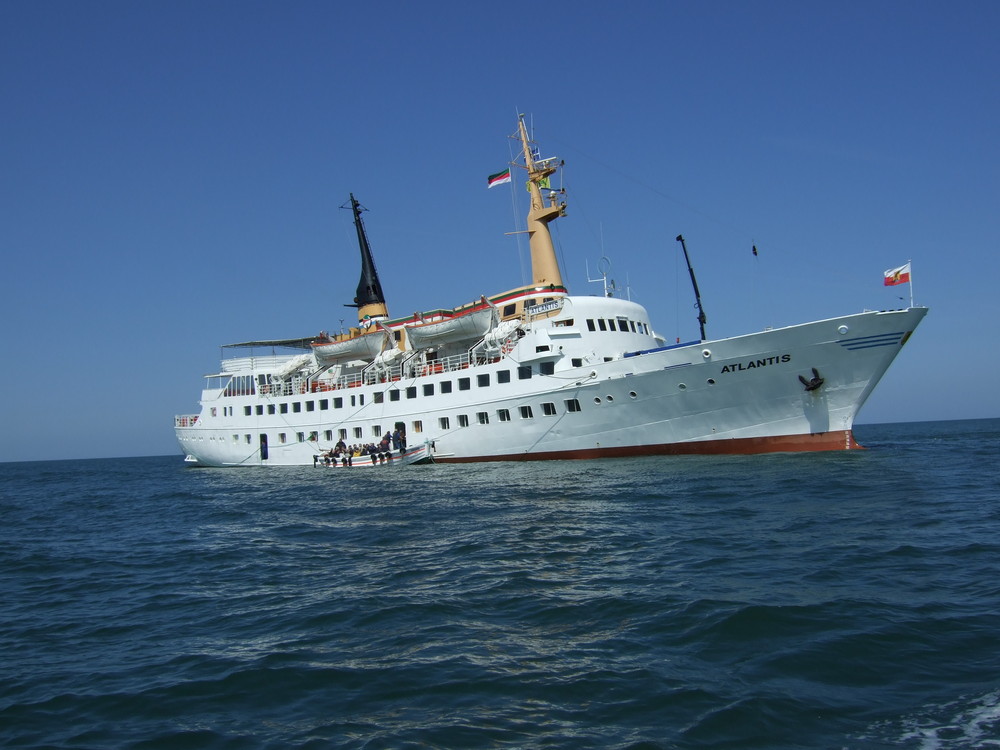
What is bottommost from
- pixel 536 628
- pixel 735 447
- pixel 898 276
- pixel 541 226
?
pixel 536 628

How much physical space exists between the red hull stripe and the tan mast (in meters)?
10.1

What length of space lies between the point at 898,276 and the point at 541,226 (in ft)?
56.2

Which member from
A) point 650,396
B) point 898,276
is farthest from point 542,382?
point 898,276

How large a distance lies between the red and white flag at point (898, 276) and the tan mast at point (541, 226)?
1524cm

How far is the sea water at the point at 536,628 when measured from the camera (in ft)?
17.5

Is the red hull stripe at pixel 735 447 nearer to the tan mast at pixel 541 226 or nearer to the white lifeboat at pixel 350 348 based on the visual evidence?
the tan mast at pixel 541 226

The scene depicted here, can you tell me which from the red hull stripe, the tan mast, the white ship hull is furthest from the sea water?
the tan mast

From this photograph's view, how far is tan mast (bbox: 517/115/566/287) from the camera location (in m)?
34.1

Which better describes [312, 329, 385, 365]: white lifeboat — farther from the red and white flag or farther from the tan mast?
the red and white flag

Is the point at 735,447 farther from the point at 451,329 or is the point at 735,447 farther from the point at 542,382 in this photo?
the point at 451,329

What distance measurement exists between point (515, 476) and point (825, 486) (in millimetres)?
10100

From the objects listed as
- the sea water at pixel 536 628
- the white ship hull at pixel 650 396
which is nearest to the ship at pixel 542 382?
the white ship hull at pixel 650 396

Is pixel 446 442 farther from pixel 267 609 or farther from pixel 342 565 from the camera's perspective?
pixel 267 609

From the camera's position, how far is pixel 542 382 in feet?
90.9
